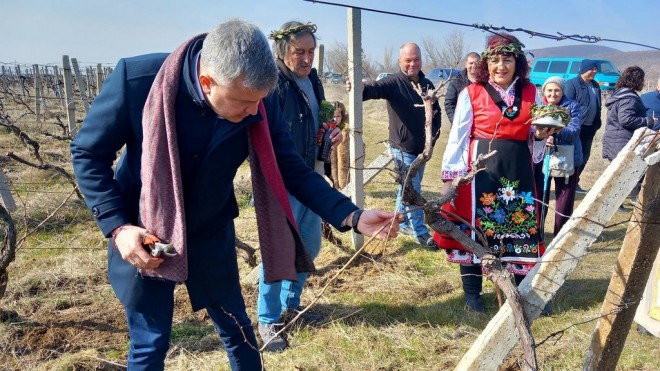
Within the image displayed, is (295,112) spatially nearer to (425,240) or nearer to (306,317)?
(306,317)

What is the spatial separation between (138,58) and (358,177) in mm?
2727

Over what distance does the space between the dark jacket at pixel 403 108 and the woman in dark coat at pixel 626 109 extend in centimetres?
206

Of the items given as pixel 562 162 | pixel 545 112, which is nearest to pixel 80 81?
pixel 562 162

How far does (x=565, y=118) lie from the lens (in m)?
3.09

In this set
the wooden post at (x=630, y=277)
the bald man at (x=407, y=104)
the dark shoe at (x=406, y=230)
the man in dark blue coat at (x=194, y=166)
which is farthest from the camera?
the dark shoe at (x=406, y=230)

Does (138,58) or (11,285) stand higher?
(138,58)

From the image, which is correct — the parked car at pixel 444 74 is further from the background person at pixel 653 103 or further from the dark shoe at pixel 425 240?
the background person at pixel 653 103

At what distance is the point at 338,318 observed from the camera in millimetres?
3174

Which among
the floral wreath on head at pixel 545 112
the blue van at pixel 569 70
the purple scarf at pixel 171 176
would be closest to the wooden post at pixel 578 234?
the purple scarf at pixel 171 176

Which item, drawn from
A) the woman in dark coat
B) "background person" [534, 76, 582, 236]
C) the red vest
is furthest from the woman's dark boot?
the woman in dark coat

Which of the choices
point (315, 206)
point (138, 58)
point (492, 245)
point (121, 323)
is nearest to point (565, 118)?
point (492, 245)

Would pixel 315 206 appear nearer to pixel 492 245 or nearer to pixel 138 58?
pixel 138 58

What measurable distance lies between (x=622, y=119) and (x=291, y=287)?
4.07 metres

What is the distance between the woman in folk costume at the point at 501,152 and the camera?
2951 millimetres
